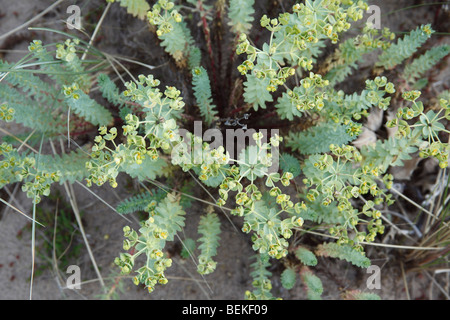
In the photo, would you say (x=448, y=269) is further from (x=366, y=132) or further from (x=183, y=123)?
(x=183, y=123)

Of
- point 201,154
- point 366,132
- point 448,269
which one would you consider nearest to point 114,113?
point 201,154

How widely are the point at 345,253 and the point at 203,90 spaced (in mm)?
1373

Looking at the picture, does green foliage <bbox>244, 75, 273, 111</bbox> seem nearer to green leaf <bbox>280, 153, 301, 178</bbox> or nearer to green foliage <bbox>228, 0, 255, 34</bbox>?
green leaf <bbox>280, 153, 301, 178</bbox>

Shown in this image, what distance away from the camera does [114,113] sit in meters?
2.88

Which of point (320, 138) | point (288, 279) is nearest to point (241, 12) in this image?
point (320, 138)

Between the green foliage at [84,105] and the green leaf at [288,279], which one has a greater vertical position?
the green foliage at [84,105]

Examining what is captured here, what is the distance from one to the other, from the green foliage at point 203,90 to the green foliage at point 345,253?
1171mm

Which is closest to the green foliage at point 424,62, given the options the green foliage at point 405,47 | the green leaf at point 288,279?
the green foliage at point 405,47

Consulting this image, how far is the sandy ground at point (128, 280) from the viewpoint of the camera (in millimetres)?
2918

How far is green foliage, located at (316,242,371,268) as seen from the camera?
7.54 feet

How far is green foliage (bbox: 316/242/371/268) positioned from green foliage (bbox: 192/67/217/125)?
3.84 ft

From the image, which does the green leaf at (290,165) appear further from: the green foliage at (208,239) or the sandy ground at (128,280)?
the sandy ground at (128,280)

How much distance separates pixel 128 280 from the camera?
2.96 metres

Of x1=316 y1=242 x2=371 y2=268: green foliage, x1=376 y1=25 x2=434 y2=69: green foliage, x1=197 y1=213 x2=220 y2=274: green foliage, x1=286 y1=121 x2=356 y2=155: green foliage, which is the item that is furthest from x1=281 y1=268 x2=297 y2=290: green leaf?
x1=376 y1=25 x2=434 y2=69: green foliage
